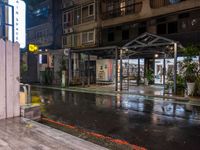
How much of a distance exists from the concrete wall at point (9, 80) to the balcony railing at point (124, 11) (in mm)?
16476

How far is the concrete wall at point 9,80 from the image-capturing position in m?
5.98

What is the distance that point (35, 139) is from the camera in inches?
174

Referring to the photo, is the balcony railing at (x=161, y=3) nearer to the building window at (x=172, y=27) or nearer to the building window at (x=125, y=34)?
the building window at (x=172, y=27)

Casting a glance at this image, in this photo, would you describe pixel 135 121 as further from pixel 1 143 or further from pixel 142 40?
pixel 142 40

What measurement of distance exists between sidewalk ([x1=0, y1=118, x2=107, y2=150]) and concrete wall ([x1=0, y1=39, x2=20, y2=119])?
26.2 inches

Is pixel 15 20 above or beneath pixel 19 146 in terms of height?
above

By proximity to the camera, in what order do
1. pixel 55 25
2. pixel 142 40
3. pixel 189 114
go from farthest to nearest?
pixel 55 25, pixel 142 40, pixel 189 114

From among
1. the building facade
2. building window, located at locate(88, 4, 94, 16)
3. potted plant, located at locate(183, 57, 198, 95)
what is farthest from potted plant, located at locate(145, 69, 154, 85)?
building window, located at locate(88, 4, 94, 16)

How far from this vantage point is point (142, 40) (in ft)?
50.3

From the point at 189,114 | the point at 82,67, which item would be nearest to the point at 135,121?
the point at 189,114

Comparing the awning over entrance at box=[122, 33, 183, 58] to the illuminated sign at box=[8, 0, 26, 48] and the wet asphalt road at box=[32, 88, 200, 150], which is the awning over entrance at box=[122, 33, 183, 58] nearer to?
the wet asphalt road at box=[32, 88, 200, 150]

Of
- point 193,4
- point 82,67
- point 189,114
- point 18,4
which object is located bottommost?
point 189,114

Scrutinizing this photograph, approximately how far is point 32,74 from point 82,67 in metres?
10.3

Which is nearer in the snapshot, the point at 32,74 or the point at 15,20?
the point at 15,20
